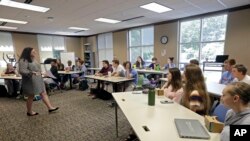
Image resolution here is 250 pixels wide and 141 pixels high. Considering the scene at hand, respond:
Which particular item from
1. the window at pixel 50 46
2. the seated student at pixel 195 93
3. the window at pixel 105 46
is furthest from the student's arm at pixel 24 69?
Result: the window at pixel 50 46

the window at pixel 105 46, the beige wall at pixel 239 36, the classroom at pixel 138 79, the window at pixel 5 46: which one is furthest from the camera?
the window at pixel 105 46

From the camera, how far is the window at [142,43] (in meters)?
7.44

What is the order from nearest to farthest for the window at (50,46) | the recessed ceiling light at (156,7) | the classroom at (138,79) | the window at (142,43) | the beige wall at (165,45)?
the classroom at (138,79), the recessed ceiling light at (156,7), the beige wall at (165,45), the window at (142,43), the window at (50,46)

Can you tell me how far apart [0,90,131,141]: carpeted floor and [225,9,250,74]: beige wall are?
4301mm

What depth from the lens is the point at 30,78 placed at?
308 centimetres

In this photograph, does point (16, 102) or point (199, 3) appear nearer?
point (199, 3)

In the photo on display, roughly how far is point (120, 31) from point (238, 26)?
5440mm

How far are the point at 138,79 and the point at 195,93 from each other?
1.89 m

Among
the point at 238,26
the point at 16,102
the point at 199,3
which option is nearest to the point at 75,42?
the point at 16,102

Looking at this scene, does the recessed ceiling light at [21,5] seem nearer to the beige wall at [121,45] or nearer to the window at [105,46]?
the beige wall at [121,45]

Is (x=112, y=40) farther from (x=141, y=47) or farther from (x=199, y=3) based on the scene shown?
(x=199, y=3)

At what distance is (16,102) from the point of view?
455 cm

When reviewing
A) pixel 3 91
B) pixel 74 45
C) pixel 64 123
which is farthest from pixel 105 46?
pixel 64 123

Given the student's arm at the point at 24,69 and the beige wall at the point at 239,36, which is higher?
the beige wall at the point at 239,36
